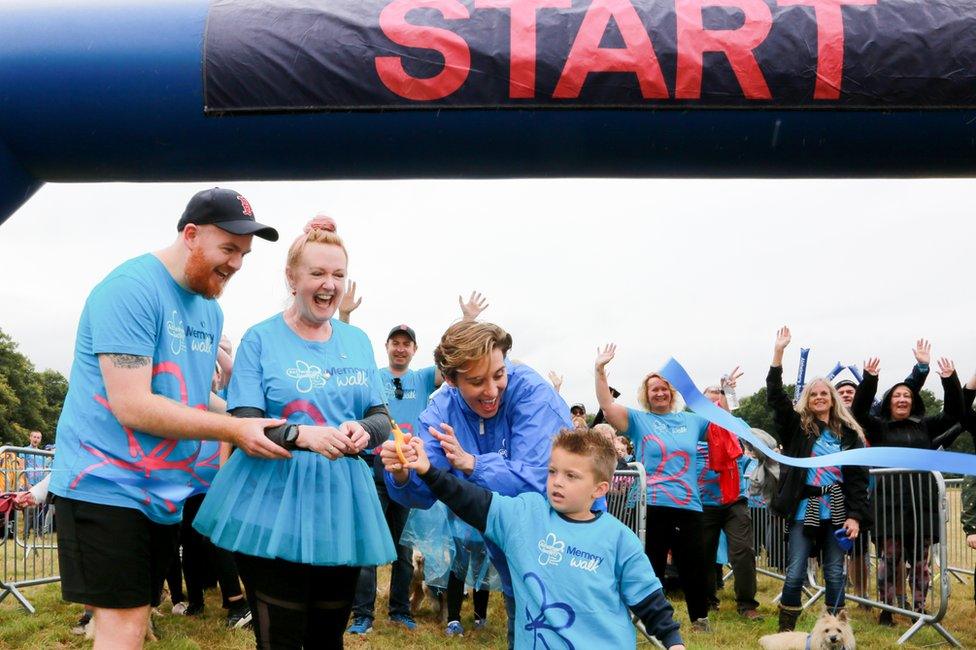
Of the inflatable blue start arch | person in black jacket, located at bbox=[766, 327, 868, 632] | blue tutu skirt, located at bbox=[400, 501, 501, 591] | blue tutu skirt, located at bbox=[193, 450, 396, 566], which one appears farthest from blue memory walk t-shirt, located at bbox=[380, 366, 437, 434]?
blue tutu skirt, located at bbox=[193, 450, 396, 566]

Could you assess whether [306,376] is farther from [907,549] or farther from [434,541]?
[907,549]

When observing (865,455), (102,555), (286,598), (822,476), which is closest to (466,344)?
(286,598)

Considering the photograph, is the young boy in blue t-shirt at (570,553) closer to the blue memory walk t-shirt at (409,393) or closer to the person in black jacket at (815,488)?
the blue memory walk t-shirt at (409,393)

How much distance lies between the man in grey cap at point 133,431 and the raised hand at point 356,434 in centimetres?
20

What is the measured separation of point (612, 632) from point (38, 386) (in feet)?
161

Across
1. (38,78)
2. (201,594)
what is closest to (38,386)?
(201,594)

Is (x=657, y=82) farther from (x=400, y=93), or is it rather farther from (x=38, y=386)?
(x=38, y=386)

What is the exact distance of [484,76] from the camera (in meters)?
3.40

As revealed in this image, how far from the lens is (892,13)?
3.42 metres

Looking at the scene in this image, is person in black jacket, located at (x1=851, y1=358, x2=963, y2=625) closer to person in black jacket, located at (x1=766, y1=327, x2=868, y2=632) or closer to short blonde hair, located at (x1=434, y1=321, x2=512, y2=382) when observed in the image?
person in black jacket, located at (x1=766, y1=327, x2=868, y2=632)

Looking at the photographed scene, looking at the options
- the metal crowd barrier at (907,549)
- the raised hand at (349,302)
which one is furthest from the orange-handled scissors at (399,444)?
the metal crowd barrier at (907,549)

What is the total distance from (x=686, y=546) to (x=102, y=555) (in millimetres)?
4955

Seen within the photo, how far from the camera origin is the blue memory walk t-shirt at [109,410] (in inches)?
103

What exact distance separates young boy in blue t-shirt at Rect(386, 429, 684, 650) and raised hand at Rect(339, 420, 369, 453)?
0.21 metres
